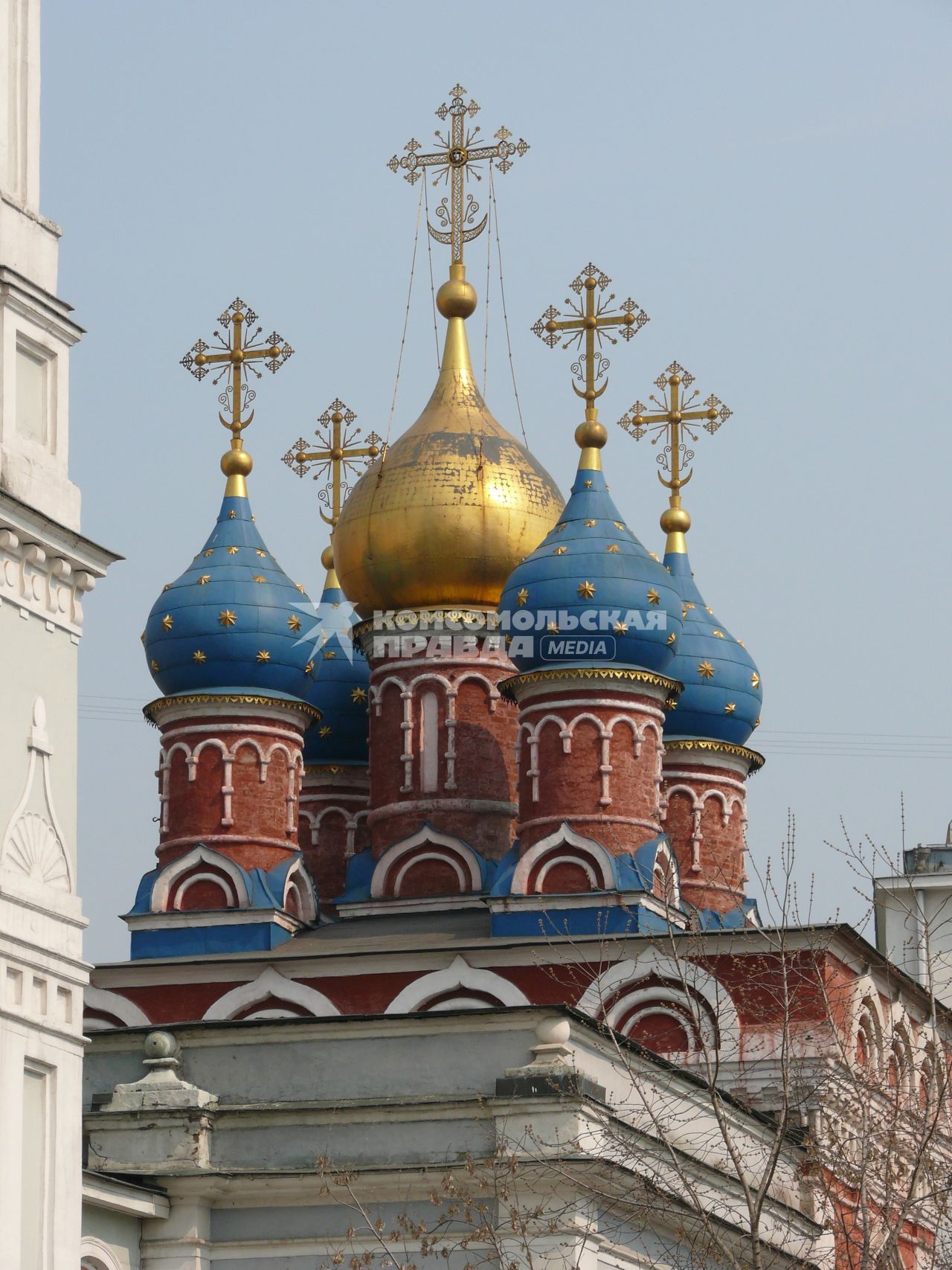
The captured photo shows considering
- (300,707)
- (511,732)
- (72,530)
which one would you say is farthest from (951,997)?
(72,530)

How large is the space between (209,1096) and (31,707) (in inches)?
175

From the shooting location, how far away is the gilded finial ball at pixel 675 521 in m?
27.4

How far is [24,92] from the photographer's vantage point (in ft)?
37.1

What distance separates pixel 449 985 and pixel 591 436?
5138 millimetres

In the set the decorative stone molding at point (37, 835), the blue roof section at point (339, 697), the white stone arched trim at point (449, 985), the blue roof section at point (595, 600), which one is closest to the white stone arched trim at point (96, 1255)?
the decorative stone molding at point (37, 835)

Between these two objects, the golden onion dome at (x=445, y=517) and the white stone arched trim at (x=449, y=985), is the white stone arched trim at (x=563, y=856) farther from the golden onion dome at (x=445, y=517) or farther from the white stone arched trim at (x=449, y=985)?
the golden onion dome at (x=445, y=517)

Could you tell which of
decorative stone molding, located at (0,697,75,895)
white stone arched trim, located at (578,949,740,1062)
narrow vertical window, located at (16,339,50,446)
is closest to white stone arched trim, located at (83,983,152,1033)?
white stone arched trim, located at (578,949,740,1062)

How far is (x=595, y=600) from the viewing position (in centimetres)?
2231

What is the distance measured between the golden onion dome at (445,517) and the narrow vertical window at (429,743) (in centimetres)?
88

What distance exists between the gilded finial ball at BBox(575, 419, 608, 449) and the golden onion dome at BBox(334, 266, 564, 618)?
2.65 ft

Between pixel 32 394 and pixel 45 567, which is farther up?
pixel 32 394

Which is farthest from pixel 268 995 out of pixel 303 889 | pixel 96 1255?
pixel 96 1255

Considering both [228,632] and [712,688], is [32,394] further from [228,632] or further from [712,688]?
[712,688]

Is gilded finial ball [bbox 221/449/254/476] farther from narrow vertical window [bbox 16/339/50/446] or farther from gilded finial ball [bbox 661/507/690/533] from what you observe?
narrow vertical window [bbox 16/339/50/446]
